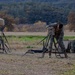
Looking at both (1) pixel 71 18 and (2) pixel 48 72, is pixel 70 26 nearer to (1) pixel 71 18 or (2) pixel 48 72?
(1) pixel 71 18

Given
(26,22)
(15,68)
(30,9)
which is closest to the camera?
(15,68)

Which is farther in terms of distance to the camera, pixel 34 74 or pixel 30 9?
pixel 30 9

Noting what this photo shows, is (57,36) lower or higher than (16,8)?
higher

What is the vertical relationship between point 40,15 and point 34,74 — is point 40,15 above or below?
below

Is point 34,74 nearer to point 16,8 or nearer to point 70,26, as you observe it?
point 70,26

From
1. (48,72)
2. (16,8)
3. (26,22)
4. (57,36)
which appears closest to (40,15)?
(26,22)

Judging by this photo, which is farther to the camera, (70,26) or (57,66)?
(70,26)

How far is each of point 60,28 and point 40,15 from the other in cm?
8413

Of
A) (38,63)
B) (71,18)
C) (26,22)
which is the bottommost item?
(26,22)

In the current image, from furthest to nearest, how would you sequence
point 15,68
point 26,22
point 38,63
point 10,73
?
point 26,22 < point 38,63 < point 15,68 < point 10,73

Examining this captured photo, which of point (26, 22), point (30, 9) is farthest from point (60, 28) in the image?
point (30, 9)

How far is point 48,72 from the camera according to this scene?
15.3 metres

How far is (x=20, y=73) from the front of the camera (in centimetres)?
1470

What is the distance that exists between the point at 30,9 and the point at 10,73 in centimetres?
9846
